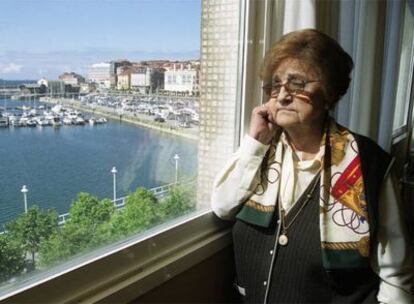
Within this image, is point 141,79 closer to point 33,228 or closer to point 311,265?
point 33,228

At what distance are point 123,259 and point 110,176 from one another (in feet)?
0.82

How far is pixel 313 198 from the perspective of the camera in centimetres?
122

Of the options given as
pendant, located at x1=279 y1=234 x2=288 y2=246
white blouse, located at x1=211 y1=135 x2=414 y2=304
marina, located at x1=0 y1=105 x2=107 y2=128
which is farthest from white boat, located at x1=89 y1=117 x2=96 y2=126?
pendant, located at x1=279 y1=234 x2=288 y2=246

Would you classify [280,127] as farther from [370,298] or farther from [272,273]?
[370,298]

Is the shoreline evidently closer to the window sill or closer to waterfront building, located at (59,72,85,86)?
waterfront building, located at (59,72,85,86)

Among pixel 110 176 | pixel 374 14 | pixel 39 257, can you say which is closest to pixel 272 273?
pixel 110 176

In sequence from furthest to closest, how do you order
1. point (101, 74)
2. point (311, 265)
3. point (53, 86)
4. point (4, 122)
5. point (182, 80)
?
point (182, 80), point (311, 265), point (101, 74), point (53, 86), point (4, 122)

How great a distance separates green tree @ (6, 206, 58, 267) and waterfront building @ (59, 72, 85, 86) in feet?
1.14

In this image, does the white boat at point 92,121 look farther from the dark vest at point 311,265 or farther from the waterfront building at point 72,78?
the dark vest at point 311,265

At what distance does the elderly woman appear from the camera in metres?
1.17

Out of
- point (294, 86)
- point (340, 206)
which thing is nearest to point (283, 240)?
point (340, 206)

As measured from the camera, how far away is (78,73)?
1028 millimetres

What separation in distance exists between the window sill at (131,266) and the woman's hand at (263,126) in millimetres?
378

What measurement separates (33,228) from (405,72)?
322cm
